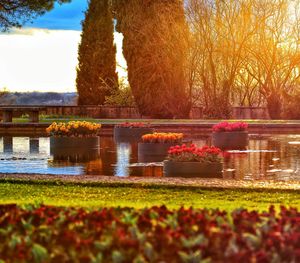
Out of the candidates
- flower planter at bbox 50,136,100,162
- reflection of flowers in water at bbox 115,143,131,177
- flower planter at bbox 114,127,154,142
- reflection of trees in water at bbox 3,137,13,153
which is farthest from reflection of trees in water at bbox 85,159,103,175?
flower planter at bbox 114,127,154,142

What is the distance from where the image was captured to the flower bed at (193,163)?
14945mm

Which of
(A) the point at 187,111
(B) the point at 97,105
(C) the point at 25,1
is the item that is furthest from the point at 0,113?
(C) the point at 25,1

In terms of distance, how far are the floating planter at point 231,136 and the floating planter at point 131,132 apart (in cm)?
388

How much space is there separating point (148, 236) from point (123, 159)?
557 inches

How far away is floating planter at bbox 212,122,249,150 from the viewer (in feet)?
78.6

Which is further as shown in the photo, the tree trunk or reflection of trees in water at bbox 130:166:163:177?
the tree trunk

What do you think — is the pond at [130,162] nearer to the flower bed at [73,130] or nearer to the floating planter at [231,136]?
the floating planter at [231,136]

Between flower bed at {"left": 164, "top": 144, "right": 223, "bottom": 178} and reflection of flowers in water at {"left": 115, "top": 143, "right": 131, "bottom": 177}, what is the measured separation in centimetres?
131

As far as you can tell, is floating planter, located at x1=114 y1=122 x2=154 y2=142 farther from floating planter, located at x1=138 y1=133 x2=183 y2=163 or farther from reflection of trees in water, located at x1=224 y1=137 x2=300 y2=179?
floating planter, located at x1=138 y1=133 x2=183 y2=163

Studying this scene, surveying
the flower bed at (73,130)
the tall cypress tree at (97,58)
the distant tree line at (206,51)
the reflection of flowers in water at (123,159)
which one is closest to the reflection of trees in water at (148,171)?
the reflection of flowers in water at (123,159)

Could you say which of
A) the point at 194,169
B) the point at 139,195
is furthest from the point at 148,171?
the point at 139,195

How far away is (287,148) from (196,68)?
69.5ft

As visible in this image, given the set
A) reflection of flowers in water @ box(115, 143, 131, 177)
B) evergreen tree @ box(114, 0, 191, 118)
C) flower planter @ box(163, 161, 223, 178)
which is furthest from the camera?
evergreen tree @ box(114, 0, 191, 118)

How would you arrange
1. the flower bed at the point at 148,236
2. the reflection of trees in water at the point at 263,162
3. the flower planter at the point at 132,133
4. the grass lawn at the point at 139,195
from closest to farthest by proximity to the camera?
the flower bed at the point at 148,236 < the grass lawn at the point at 139,195 < the reflection of trees in water at the point at 263,162 < the flower planter at the point at 132,133
